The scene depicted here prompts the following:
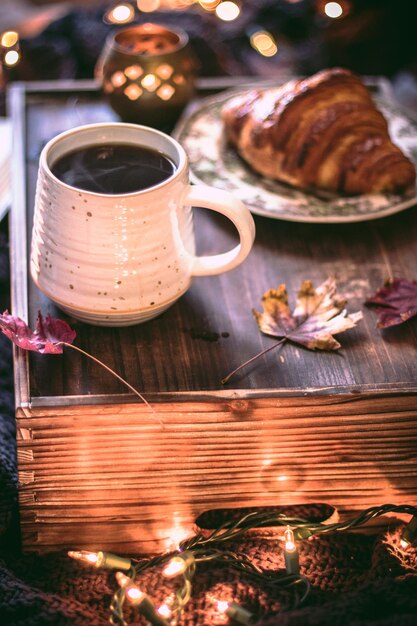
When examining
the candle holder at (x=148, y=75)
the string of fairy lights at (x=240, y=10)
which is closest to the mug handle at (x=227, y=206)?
the candle holder at (x=148, y=75)

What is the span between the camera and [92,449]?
34.6 inches

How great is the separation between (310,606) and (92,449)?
0.29 meters

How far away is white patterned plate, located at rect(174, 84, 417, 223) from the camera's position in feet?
3.85

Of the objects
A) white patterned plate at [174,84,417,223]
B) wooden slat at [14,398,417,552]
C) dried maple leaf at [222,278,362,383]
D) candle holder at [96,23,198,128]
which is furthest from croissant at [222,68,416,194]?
wooden slat at [14,398,417,552]

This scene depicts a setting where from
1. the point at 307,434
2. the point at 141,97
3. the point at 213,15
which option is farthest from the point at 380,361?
the point at 213,15

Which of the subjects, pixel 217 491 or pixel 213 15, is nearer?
pixel 217 491

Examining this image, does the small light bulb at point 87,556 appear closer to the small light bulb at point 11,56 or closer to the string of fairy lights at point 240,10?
the small light bulb at point 11,56

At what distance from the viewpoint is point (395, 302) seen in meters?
1.00

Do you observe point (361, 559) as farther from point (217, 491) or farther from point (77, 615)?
point (77, 615)

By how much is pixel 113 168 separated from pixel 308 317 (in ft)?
0.98

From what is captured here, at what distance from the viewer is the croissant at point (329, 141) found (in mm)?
1226

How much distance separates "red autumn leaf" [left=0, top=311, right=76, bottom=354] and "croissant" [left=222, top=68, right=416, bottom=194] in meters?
0.53

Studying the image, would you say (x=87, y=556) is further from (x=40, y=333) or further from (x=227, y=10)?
(x=227, y=10)

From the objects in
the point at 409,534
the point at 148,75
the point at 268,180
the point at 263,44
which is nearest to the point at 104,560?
the point at 409,534
